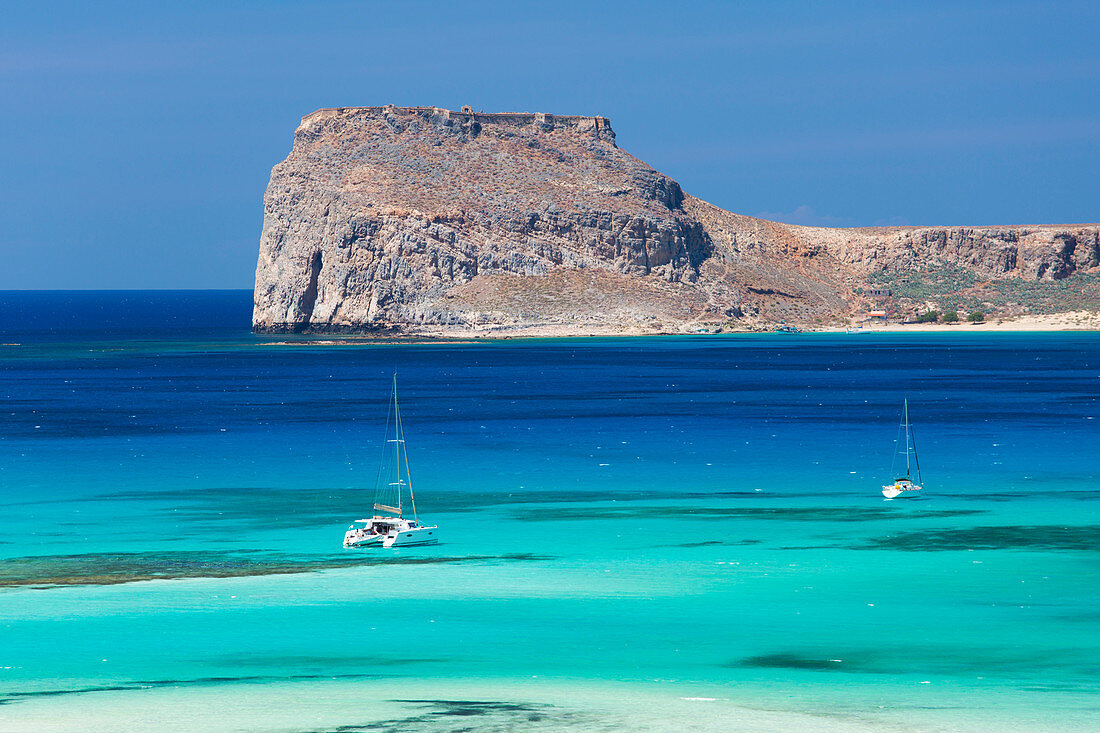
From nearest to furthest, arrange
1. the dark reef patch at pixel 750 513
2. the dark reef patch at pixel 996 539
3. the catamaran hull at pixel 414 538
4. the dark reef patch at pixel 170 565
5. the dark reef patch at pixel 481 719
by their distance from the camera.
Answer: the dark reef patch at pixel 481 719
the dark reef patch at pixel 170 565
the dark reef patch at pixel 996 539
the catamaran hull at pixel 414 538
the dark reef patch at pixel 750 513

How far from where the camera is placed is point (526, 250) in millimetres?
146375

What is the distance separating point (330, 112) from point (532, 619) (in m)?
144

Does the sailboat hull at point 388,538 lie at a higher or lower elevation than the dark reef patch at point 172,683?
higher

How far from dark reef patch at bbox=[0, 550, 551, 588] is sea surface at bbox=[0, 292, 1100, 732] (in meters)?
0.12

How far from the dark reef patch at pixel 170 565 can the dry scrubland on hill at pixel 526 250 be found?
361 ft

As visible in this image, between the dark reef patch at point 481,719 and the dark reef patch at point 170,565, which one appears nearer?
the dark reef patch at point 481,719

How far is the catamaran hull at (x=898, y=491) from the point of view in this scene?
39000 millimetres

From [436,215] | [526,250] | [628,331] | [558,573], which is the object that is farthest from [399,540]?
[526,250]

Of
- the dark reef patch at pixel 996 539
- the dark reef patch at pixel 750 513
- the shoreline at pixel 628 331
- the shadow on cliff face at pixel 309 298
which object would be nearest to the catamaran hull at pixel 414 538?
the dark reef patch at pixel 750 513

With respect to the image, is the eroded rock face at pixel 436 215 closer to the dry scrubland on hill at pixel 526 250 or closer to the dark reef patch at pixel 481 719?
the dry scrubland on hill at pixel 526 250

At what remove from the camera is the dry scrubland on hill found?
143500 mm

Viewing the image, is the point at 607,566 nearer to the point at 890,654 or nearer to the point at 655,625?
the point at 655,625

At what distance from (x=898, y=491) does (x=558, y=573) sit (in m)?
14.4

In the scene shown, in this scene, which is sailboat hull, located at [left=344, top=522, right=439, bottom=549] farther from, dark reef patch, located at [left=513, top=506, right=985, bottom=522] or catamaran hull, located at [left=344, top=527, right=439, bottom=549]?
dark reef patch, located at [left=513, top=506, right=985, bottom=522]
